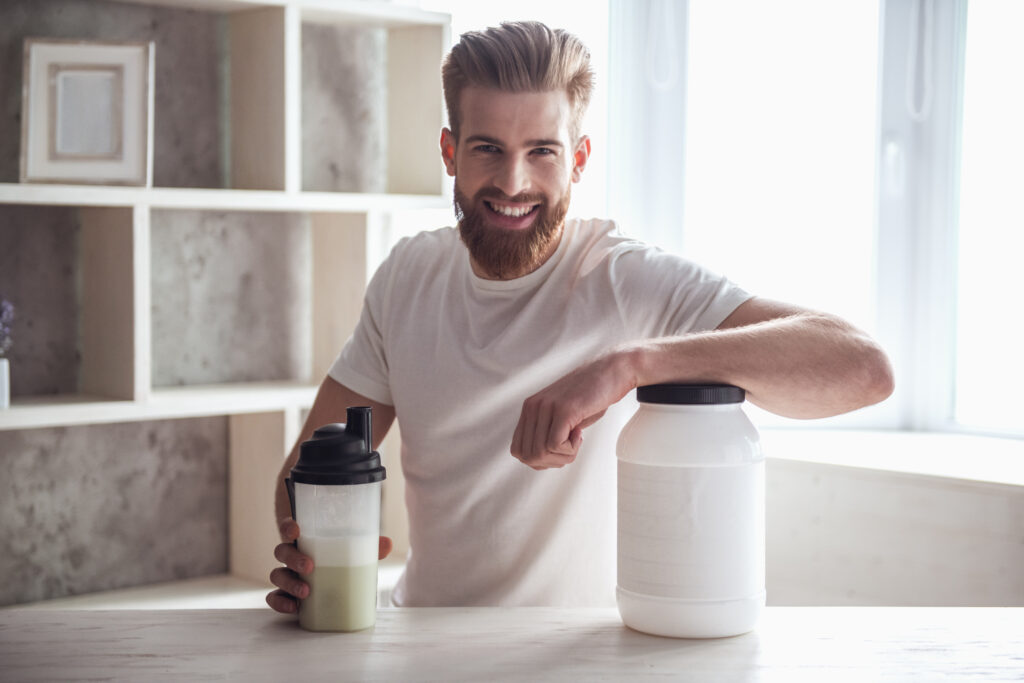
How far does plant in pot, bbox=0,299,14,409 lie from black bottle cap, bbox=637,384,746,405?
135 centimetres

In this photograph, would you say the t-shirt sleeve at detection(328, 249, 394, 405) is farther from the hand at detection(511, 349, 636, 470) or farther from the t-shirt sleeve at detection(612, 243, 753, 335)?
the hand at detection(511, 349, 636, 470)

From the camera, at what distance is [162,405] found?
6.38ft

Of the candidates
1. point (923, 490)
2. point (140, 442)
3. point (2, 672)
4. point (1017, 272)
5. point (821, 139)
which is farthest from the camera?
point (821, 139)

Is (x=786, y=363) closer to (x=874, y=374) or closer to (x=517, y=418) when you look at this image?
(x=874, y=374)

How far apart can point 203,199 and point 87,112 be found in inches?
10.1

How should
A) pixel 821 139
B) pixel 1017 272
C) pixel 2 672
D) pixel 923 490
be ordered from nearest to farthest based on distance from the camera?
pixel 2 672
pixel 923 490
pixel 1017 272
pixel 821 139

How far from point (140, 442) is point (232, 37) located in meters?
0.87

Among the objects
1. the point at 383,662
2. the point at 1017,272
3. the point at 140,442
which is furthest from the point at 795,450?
the point at 383,662

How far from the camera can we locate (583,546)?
145 centimetres

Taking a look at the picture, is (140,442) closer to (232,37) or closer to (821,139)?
(232,37)

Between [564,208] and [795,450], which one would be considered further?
[795,450]

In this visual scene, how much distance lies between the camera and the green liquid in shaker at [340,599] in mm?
954

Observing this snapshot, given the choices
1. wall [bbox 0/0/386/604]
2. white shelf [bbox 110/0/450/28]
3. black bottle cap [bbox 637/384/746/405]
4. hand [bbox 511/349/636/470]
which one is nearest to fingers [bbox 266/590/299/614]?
hand [bbox 511/349/636/470]

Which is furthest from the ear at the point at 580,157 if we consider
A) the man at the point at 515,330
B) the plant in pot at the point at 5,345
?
the plant in pot at the point at 5,345
